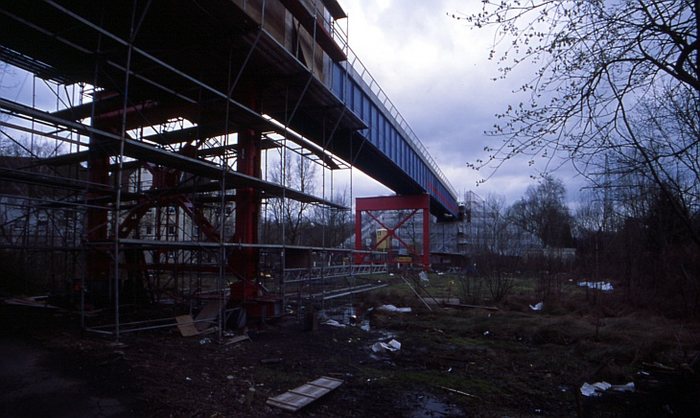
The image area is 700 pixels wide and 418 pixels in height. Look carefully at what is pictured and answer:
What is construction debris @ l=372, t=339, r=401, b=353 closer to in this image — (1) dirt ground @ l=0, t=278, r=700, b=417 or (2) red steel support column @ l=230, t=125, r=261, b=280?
(1) dirt ground @ l=0, t=278, r=700, b=417

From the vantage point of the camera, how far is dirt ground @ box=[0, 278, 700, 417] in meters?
6.40

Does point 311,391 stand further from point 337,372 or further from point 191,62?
point 191,62

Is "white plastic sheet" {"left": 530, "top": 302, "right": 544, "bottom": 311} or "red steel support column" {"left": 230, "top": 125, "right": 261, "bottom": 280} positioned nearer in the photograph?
"red steel support column" {"left": 230, "top": 125, "right": 261, "bottom": 280}

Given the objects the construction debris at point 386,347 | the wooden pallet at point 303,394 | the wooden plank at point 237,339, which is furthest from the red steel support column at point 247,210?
the wooden pallet at point 303,394

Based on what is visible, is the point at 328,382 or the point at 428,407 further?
the point at 328,382

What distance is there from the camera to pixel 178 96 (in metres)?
12.3

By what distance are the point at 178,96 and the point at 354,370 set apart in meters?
8.76

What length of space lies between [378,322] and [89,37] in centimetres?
1162

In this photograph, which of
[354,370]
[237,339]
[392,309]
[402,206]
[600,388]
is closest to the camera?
[600,388]

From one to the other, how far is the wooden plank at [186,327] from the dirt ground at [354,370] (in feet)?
1.17

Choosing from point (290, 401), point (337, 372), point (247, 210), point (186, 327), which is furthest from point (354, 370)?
point (247, 210)

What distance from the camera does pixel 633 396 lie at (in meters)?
7.39

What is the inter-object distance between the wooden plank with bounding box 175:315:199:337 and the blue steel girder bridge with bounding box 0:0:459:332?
1788mm

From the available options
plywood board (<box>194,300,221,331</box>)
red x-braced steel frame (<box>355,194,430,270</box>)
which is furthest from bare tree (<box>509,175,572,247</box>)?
plywood board (<box>194,300,221,331</box>)
